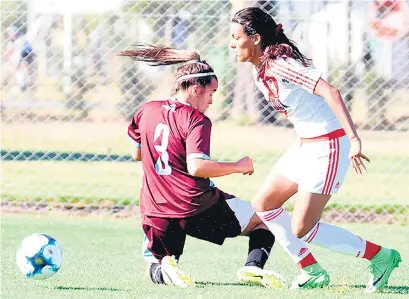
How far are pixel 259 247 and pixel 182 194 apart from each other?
1.83ft

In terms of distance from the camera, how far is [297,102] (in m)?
5.75

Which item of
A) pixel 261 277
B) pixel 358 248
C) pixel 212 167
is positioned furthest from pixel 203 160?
pixel 358 248

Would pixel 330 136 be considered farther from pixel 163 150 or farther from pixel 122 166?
pixel 122 166

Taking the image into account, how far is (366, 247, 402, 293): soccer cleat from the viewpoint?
5910mm

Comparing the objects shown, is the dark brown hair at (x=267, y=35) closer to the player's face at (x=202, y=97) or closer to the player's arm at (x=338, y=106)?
the player's arm at (x=338, y=106)

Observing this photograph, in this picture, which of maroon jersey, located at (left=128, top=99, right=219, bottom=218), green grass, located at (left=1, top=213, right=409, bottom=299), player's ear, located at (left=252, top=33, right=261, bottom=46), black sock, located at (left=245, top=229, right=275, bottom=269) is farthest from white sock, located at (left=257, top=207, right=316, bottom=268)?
player's ear, located at (left=252, top=33, right=261, bottom=46)

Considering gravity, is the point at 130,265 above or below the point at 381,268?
below

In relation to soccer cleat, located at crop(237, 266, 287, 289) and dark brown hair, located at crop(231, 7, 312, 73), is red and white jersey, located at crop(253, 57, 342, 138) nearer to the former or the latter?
dark brown hair, located at crop(231, 7, 312, 73)

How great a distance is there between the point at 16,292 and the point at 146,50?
5.69 feet

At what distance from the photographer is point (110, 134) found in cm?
1567

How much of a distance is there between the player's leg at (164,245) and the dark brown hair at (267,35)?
110 cm

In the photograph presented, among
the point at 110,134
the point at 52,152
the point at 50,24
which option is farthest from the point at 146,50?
the point at 110,134

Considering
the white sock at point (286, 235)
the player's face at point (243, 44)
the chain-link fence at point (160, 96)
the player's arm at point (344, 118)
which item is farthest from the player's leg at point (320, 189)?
the chain-link fence at point (160, 96)

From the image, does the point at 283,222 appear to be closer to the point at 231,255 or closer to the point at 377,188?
the point at 231,255
